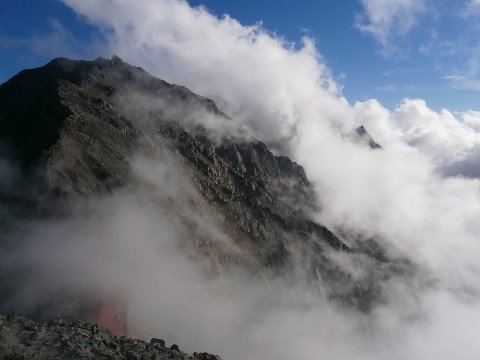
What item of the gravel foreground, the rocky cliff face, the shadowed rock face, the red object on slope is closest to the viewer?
the gravel foreground

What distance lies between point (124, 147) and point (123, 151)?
2.41 m

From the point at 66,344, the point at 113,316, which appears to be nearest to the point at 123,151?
the point at 113,316

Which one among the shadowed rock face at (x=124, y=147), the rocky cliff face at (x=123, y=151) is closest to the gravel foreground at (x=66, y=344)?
the rocky cliff face at (x=123, y=151)

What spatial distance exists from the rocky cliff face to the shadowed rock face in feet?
1.19

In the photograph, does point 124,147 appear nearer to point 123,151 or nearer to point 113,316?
point 123,151

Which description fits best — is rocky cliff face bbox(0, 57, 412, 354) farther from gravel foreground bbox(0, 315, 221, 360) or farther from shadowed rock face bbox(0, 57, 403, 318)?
gravel foreground bbox(0, 315, 221, 360)

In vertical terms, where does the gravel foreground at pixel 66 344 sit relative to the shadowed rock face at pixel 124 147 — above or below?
below

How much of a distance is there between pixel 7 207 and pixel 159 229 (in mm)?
39871

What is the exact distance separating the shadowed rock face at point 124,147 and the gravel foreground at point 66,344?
5981 centimetres

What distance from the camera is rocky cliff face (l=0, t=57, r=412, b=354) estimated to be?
111625 millimetres

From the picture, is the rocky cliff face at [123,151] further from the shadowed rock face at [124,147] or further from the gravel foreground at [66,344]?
the gravel foreground at [66,344]

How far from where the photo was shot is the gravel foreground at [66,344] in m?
39.2

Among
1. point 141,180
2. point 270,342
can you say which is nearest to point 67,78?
point 141,180

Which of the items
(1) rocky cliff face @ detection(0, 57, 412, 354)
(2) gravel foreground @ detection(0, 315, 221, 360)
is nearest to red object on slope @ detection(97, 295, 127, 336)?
(1) rocky cliff face @ detection(0, 57, 412, 354)
